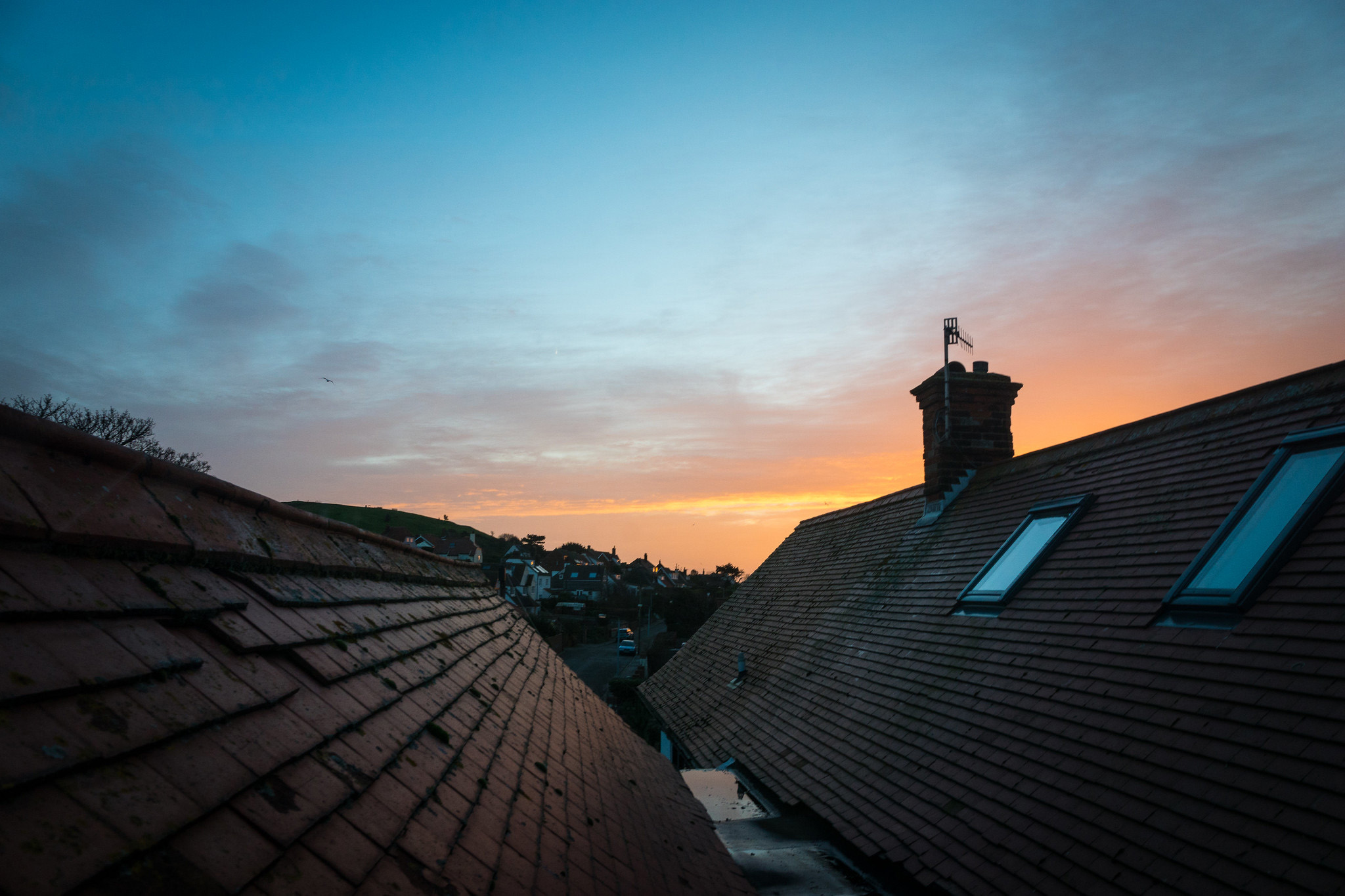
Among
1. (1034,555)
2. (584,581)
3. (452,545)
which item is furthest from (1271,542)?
(584,581)

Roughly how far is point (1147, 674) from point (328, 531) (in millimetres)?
5897

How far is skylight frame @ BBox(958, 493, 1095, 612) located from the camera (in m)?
7.48

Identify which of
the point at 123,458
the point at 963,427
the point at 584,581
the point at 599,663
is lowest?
the point at 599,663

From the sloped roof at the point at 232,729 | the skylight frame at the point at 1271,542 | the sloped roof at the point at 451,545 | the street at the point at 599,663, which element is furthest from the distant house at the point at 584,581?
the sloped roof at the point at 232,729

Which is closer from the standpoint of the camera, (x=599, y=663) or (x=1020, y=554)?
(x=1020, y=554)

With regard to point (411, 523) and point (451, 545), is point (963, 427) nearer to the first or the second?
point (451, 545)

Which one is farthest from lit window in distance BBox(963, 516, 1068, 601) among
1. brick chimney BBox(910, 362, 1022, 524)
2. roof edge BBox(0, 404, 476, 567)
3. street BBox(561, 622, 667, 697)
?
street BBox(561, 622, 667, 697)

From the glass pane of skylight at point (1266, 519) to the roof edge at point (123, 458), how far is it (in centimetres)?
635

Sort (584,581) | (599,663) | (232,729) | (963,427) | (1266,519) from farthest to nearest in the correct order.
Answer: (584,581)
(599,663)
(963,427)
(1266,519)
(232,729)

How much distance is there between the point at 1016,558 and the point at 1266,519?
9.59 ft

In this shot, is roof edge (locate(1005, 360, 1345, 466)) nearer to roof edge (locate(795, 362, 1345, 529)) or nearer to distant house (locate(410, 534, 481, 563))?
roof edge (locate(795, 362, 1345, 529))

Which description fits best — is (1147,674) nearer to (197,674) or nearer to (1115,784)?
(1115,784)

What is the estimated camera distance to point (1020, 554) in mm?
8031

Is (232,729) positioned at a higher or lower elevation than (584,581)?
higher
